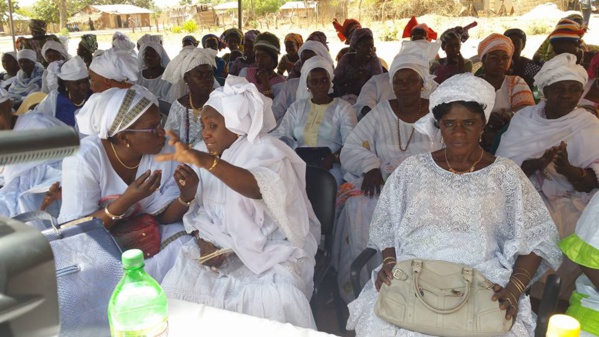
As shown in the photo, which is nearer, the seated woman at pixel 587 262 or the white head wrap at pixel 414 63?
the seated woman at pixel 587 262

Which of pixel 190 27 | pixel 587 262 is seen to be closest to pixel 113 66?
pixel 587 262

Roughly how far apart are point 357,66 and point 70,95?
3.46 meters

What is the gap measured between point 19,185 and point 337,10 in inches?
682

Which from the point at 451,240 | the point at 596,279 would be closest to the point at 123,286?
the point at 451,240

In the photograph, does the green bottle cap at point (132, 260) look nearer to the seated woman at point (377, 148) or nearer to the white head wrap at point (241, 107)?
the white head wrap at point (241, 107)

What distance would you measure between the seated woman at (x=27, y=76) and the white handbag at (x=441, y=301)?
691 cm

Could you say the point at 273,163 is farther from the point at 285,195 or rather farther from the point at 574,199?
the point at 574,199

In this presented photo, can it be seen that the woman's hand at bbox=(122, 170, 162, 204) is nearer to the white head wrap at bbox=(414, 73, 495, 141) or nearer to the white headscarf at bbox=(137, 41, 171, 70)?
the white head wrap at bbox=(414, 73, 495, 141)

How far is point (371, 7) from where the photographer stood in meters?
21.6

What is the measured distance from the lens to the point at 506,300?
2031 millimetres

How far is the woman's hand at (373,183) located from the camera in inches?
140

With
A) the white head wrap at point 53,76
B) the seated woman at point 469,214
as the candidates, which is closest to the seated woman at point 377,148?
the seated woman at point 469,214

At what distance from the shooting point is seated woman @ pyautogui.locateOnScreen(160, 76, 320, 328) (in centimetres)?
230

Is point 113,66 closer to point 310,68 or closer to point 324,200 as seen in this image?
point 310,68
